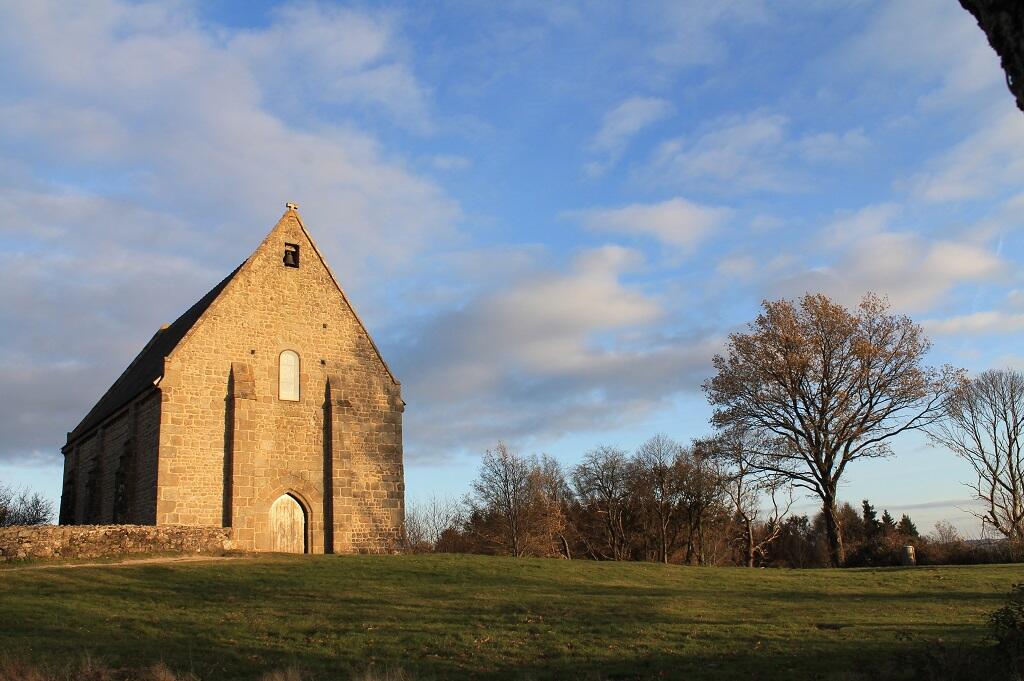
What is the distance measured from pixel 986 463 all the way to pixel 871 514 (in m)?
27.3

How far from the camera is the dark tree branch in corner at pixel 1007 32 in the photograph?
3.96 metres

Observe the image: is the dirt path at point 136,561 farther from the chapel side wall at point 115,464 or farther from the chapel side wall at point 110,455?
the chapel side wall at point 110,455

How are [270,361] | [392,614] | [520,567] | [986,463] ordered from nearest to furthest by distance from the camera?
[392,614], [520,567], [270,361], [986,463]

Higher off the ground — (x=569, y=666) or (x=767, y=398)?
(x=767, y=398)

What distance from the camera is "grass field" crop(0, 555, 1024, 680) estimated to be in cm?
1335

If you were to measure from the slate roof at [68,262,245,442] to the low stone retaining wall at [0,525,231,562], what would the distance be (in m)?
6.02

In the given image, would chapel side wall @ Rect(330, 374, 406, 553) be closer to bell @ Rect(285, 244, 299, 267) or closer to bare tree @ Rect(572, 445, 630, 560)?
bell @ Rect(285, 244, 299, 267)

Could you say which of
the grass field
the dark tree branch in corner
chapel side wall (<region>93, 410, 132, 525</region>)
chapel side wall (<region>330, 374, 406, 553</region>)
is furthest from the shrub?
chapel side wall (<region>93, 410, 132, 525</region>)

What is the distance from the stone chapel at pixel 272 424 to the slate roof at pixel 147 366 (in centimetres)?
25

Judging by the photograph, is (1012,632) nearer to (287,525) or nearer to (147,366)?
(287,525)

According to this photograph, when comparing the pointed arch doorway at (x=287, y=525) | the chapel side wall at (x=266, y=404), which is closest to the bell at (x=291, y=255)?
the chapel side wall at (x=266, y=404)

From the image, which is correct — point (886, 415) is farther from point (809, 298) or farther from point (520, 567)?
point (520, 567)

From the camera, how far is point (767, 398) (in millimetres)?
37000

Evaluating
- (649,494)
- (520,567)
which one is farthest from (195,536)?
(649,494)
